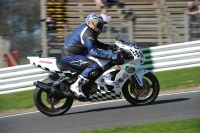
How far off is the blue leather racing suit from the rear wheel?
0.65 m

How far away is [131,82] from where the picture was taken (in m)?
8.83

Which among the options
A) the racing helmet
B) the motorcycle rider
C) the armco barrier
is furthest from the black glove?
the armco barrier

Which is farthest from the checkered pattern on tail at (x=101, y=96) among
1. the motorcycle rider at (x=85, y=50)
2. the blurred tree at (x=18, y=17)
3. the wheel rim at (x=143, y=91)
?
the blurred tree at (x=18, y=17)

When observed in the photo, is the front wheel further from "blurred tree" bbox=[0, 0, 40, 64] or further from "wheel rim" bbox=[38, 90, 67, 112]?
"blurred tree" bbox=[0, 0, 40, 64]

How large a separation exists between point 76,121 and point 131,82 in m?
1.36

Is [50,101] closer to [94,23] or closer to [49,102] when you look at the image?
[49,102]

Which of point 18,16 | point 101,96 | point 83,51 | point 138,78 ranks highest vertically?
point 83,51

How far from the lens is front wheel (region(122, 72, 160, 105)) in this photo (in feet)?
28.9

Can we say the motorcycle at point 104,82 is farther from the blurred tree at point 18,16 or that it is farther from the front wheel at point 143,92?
the blurred tree at point 18,16

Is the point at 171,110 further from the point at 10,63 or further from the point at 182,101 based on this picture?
the point at 10,63

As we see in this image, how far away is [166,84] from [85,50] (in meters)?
3.26

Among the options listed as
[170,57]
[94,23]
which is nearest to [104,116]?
[94,23]

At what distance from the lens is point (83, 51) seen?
8.84 metres

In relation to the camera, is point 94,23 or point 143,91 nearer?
point 94,23
